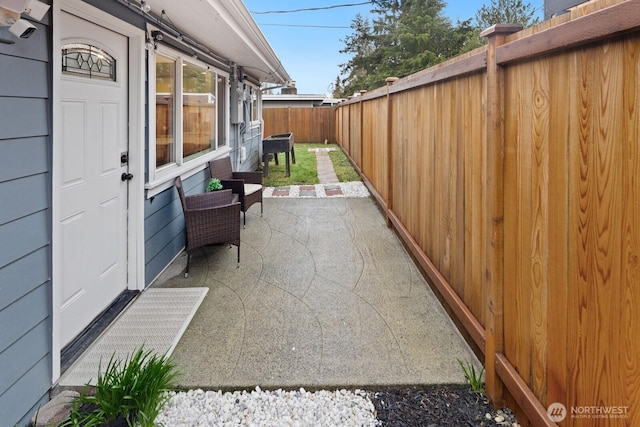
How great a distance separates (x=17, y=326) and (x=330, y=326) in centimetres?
174

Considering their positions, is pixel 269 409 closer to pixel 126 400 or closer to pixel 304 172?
pixel 126 400

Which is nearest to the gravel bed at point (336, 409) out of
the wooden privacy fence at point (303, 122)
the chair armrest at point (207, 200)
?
the chair armrest at point (207, 200)

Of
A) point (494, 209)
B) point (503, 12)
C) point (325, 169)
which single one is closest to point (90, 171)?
point (494, 209)

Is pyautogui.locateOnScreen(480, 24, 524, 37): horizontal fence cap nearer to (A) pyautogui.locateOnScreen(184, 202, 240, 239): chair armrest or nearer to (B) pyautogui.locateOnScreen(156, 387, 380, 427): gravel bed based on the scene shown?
(B) pyautogui.locateOnScreen(156, 387, 380, 427): gravel bed

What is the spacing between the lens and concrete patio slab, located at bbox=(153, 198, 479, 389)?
2.29 meters

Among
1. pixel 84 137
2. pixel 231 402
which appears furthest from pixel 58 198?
pixel 231 402

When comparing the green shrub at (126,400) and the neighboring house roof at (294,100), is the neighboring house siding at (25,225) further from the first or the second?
the neighboring house roof at (294,100)

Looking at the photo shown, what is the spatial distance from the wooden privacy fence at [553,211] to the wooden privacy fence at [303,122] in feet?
54.4

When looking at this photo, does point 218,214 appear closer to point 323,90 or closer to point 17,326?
point 17,326

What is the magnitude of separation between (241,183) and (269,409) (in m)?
3.49

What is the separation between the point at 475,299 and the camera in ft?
7.95

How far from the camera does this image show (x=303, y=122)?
19.1 meters

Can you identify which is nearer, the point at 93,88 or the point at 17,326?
the point at 17,326

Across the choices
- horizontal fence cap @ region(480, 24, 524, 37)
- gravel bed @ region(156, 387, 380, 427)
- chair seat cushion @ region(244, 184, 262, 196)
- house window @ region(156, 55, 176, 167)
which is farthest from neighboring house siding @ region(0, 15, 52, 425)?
chair seat cushion @ region(244, 184, 262, 196)
